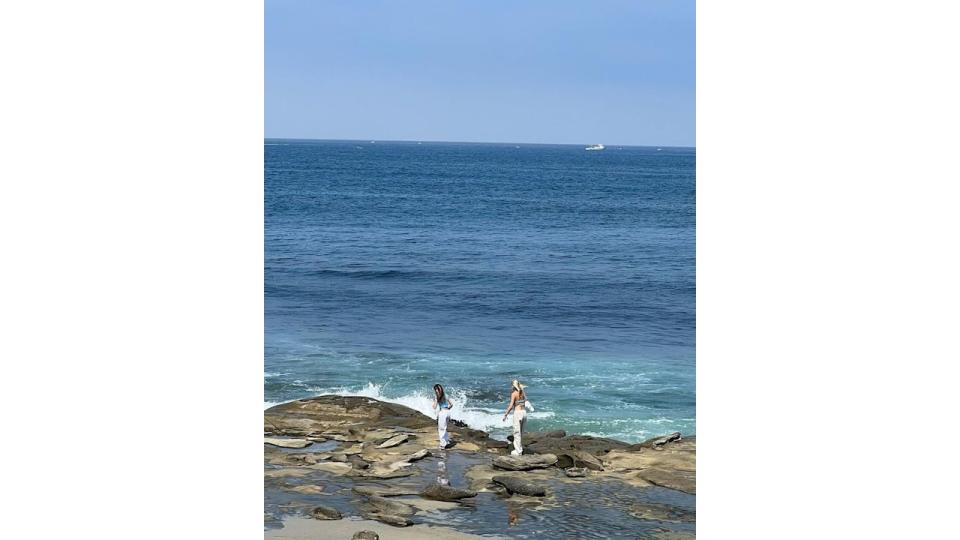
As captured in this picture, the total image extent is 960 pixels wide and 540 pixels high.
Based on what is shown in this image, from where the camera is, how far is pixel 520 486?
18.4 meters

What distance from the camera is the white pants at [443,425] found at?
21.2m

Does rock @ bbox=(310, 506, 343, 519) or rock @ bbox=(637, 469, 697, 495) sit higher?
rock @ bbox=(310, 506, 343, 519)

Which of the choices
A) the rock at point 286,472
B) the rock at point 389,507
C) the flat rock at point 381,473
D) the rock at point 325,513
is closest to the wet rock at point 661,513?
the rock at point 389,507

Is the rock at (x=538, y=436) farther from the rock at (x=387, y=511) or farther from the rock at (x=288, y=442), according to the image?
the rock at (x=387, y=511)

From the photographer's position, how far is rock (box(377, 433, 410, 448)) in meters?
21.6

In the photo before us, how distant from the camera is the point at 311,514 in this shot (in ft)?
55.4

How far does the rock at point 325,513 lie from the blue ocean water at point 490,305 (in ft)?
30.0

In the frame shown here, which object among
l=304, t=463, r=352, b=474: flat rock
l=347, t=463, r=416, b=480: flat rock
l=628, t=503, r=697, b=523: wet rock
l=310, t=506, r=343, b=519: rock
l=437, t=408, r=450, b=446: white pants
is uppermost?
l=437, t=408, r=450, b=446: white pants

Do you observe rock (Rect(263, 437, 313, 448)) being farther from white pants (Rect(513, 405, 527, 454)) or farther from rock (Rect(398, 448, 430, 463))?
white pants (Rect(513, 405, 527, 454))

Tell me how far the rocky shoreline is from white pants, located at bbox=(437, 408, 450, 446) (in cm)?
23

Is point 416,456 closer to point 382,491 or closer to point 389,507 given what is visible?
point 382,491

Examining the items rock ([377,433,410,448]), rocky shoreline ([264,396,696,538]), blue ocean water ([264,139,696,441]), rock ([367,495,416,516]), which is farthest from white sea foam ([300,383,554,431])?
rock ([367,495,416,516])
